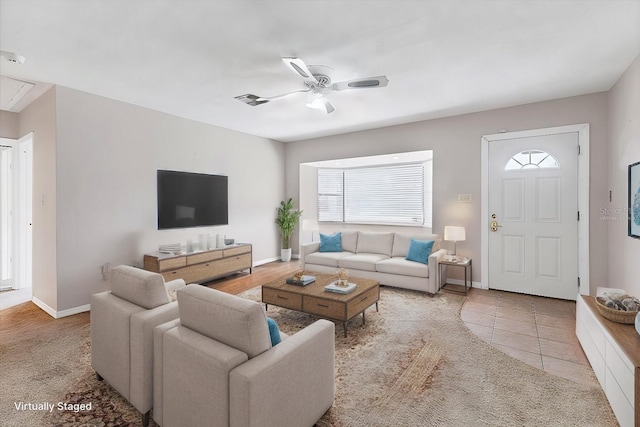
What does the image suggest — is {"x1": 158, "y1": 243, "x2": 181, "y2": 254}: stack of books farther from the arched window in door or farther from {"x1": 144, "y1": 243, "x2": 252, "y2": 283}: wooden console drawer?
the arched window in door

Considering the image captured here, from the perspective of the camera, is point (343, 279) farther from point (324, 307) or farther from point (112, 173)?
point (112, 173)

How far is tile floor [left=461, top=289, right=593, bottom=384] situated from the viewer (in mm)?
2586

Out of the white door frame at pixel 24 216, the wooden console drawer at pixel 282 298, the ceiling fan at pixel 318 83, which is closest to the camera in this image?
the ceiling fan at pixel 318 83

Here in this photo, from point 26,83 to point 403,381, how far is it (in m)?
4.93

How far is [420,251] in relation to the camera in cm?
467

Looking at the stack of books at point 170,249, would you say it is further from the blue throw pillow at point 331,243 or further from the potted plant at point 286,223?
the potted plant at point 286,223

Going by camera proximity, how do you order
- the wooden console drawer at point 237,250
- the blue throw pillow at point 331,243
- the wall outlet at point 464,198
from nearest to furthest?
1. the wall outlet at point 464,198
2. the wooden console drawer at point 237,250
3. the blue throw pillow at point 331,243

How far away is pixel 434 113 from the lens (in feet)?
15.7

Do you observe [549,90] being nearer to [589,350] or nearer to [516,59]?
[516,59]

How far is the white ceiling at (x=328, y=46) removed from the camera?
2230mm

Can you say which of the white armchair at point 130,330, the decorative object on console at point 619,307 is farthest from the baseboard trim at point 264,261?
the decorative object on console at point 619,307

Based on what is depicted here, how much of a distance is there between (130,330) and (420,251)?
3823mm

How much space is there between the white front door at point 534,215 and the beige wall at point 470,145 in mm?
193

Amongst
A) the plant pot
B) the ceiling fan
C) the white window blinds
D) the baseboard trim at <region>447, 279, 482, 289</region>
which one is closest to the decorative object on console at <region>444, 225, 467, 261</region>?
the baseboard trim at <region>447, 279, 482, 289</region>
